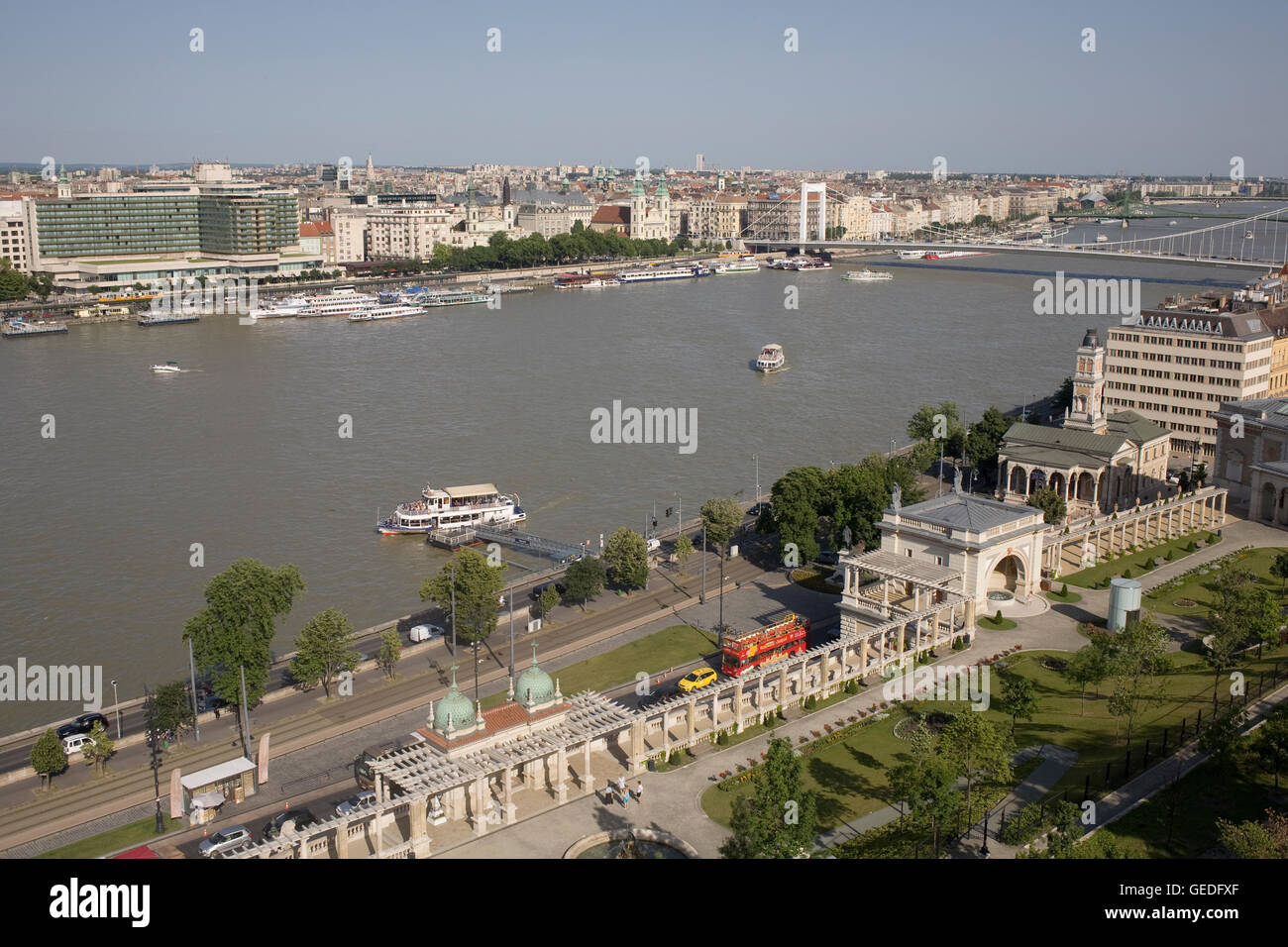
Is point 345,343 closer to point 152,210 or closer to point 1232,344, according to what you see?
point 152,210

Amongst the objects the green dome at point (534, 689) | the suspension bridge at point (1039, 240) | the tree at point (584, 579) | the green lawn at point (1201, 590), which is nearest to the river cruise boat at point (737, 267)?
the suspension bridge at point (1039, 240)

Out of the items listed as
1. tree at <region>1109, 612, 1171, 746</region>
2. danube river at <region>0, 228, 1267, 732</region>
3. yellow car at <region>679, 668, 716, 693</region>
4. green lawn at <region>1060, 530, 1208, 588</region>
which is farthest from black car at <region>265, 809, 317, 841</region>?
green lawn at <region>1060, 530, 1208, 588</region>

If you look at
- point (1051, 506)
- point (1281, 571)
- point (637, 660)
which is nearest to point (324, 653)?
point (637, 660)

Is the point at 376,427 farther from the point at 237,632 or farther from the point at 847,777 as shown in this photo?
the point at 847,777

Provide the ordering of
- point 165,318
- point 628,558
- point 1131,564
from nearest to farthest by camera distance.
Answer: point 628,558 < point 1131,564 < point 165,318

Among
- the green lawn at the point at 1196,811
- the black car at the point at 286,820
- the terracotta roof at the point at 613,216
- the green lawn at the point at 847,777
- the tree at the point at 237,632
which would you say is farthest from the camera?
Result: the terracotta roof at the point at 613,216

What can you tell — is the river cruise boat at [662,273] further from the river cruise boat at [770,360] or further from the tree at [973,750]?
the tree at [973,750]

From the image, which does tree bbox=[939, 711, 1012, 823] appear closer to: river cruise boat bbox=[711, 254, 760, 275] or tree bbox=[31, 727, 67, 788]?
tree bbox=[31, 727, 67, 788]
